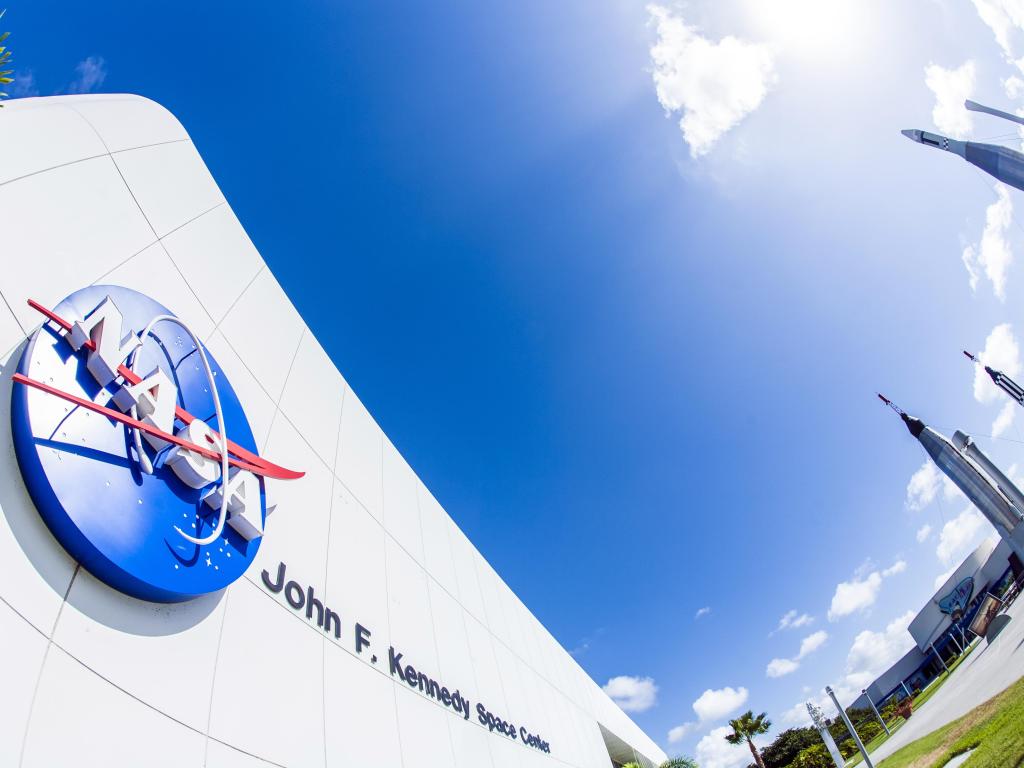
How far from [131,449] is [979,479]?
82.3 m

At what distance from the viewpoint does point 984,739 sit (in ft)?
46.1

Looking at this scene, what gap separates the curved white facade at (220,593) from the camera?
4.06 metres

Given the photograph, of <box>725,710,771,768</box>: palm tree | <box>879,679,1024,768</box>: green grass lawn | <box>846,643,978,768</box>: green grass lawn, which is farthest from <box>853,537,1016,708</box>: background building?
<box>879,679,1024,768</box>: green grass lawn

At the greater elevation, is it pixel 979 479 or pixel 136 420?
pixel 979 479

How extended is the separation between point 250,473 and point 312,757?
13.1ft

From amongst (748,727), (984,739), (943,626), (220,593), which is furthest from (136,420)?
(943,626)

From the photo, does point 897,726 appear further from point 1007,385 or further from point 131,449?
Answer: point 131,449

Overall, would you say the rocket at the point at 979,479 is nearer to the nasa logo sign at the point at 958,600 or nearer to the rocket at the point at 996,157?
the nasa logo sign at the point at 958,600

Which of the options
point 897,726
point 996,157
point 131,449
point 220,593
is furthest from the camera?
point 897,726

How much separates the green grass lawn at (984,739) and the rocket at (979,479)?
47.3 meters

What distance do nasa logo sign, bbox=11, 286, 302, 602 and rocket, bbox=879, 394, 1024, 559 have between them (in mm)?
77649

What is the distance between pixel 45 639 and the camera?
3.90 meters

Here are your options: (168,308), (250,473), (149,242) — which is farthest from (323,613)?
(149,242)

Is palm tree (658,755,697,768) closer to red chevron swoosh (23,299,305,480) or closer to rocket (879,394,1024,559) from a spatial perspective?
red chevron swoosh (23,299,305,480)
